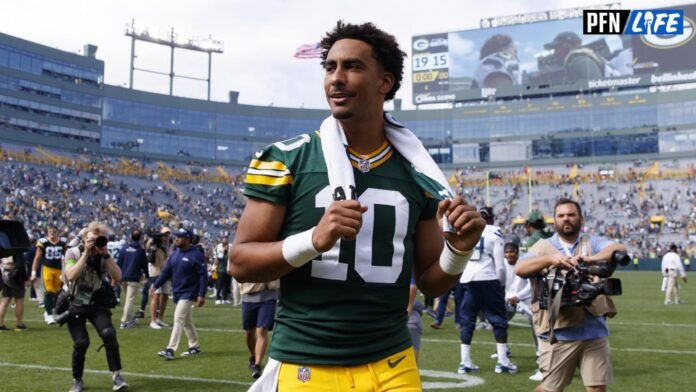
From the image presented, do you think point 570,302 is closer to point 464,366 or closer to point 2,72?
point 464,366

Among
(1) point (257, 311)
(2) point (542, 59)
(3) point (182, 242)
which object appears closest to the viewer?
(1) point (257, 311)

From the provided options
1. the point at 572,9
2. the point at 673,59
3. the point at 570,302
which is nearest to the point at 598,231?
the point at 673,59

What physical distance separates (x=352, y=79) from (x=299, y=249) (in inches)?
29.4

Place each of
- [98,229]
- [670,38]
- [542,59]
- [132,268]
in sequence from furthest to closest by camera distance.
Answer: [542,59], [670,38], [132,268], [98,229]

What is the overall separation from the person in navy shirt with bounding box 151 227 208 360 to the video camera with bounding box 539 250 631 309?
6619 millimetres

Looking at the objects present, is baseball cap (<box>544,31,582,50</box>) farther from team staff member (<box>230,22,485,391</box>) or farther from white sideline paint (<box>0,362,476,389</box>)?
team staff member (<box>230,22,485,391</box>)

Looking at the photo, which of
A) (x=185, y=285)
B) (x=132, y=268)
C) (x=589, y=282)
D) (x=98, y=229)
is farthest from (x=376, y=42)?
(x=132, y=268)

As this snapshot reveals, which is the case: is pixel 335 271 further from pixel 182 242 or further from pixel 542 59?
pixel 542 59

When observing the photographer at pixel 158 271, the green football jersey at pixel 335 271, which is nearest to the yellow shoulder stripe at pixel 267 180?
the green football jersey at pixel 335 271

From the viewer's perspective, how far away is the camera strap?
18.2ft

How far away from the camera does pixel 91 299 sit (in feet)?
26.8

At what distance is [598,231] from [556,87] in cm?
2450

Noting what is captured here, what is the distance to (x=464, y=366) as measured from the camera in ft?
30.5

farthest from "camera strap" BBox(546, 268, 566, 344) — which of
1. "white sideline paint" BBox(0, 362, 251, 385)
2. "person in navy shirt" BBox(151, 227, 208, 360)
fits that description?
"person in navy shirt" BBox(151, 227, 208, 360)
